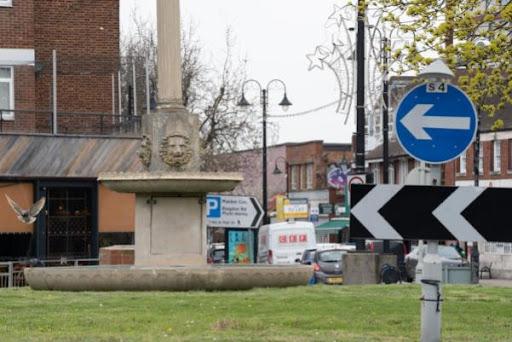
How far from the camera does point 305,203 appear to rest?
6806cm

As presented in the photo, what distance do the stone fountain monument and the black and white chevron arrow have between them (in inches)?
437

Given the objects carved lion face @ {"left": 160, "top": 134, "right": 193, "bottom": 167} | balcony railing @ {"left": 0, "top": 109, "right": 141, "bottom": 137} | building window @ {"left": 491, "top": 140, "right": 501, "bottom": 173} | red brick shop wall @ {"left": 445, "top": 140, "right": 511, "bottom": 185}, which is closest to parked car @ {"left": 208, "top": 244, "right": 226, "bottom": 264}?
balcony railing @ {"left": 0, "top": 109, "right": 141, "bottom": 137}

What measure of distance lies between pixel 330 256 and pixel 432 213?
29842 mm

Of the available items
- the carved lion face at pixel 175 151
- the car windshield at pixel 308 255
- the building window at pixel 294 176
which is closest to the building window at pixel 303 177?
the building window at pixel 294 176

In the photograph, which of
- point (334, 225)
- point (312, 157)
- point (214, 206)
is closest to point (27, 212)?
point (214, 206)

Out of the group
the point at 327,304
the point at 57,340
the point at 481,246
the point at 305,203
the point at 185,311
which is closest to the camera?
the point at 57,340

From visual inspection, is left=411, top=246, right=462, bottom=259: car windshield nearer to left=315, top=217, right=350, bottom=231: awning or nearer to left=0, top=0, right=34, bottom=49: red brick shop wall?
left=0, top=0, right=34, bottom=49: red brick shop wall

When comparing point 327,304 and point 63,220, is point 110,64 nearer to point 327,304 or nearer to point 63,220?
point 63,220

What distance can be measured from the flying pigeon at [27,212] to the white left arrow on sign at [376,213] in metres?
26.8

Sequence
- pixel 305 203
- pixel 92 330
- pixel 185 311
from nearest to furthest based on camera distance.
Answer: pixel 92 330
pixel 185 311
pixel 305 203

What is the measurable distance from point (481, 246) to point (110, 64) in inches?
1099

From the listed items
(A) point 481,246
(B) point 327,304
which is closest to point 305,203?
(A) point 481,246

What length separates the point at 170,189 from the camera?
22.6 metres

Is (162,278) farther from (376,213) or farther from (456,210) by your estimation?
(456,210)
